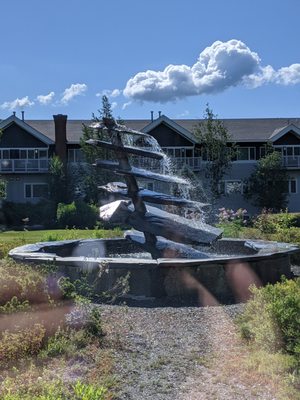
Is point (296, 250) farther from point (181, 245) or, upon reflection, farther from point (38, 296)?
point (38, 296)

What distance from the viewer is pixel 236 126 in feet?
158

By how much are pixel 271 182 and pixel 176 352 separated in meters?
36.1

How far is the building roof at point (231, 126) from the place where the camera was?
4400 centimetres

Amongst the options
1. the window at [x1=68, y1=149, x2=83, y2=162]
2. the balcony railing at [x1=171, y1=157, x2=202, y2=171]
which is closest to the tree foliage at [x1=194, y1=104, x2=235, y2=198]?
the balcony railing at [x1=171, y1=157, x2=202, y2=171]

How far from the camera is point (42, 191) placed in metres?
43.9

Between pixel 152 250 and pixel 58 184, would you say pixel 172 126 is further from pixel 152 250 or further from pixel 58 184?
pixel 152 250

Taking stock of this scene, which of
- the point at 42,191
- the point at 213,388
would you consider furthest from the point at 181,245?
the point at 42,191

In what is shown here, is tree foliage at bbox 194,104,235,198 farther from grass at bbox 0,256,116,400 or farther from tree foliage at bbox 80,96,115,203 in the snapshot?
grass at bbox 0,256,116,400

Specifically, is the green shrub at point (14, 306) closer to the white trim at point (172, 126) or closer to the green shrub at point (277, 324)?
the green shrub at point (277, 324)

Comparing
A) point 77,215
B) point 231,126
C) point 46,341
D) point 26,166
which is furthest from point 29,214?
point 46,341

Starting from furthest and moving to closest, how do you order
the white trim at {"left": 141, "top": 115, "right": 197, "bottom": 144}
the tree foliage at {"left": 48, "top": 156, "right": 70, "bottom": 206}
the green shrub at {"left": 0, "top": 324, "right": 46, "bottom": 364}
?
the white trim at {"left": 141, "top": 115, "right": 197, "bottom": 144}
the tree foliage at {"left": 48, "top": 156, "right": 70, "bottom": 206}
the green shrub at {"left": 0, "top": 324, "right": 46, "bottom": 364}

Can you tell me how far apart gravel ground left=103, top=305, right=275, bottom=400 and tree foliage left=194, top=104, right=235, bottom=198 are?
32.3 metres

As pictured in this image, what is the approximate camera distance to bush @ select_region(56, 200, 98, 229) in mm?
30984

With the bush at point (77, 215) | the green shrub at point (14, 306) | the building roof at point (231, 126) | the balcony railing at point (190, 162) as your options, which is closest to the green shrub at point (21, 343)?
the green shrub at point (14, 306)
